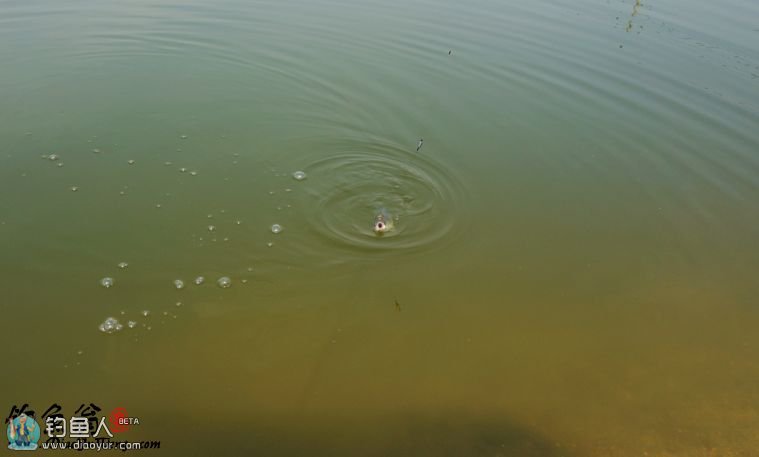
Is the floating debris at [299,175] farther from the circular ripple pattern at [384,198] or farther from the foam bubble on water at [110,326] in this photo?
the foam bubble on water at [110,326]

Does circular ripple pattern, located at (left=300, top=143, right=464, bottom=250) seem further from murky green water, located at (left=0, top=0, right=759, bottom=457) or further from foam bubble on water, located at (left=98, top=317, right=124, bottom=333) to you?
foam bubble on water, located at (left=98, top=317, right=124, bottom=333)

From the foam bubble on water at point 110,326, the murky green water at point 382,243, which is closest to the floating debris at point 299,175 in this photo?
the murky green water at point 382,243

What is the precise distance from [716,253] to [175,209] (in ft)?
18.2

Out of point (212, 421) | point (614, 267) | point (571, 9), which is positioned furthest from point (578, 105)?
point (212, 421)

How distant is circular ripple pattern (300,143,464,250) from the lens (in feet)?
17.3

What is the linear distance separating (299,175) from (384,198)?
1.04m

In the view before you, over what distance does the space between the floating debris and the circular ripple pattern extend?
98mm

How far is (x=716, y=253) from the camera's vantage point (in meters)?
5.38

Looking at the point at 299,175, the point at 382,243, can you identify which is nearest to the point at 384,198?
the point at 382,243

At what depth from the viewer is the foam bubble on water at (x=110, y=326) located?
4.20 metres

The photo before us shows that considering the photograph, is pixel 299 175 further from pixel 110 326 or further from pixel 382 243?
pixel 110 326

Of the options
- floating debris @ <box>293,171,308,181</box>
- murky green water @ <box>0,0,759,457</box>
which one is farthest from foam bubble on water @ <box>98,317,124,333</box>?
floating debris @ <box>293,171,308,181</box>

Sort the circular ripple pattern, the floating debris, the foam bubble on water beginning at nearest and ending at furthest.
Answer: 1. the foam bubble on water
2. the circular ripple pattern
3. the floating debris

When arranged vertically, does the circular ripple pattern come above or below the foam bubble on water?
above
